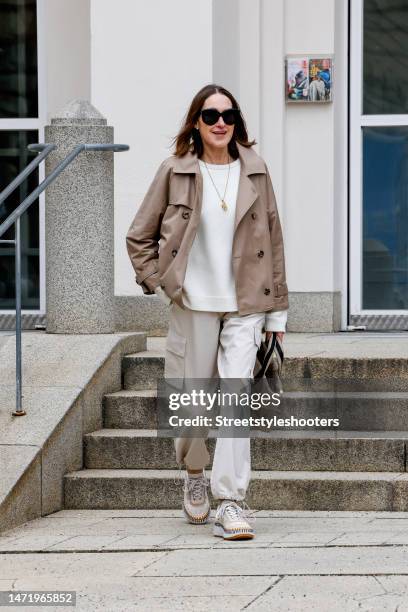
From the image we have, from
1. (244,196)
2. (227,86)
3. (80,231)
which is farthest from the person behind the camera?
(227,86)

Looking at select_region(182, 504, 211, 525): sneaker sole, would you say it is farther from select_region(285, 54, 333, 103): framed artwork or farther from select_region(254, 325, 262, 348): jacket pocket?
select_region(285, 54, 333, 103): framed artwork

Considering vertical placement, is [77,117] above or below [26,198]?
above

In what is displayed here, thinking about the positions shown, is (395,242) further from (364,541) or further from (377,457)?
(364,541)

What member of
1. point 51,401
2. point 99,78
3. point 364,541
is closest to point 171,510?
point 51,401

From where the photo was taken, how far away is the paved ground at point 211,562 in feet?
16.4

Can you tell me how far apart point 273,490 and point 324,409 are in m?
0.79

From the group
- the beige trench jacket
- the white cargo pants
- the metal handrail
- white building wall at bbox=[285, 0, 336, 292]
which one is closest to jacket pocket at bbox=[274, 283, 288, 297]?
the beige trench jacket

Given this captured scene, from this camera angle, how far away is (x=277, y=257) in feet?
20.8

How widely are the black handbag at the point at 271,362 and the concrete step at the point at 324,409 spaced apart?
1.03 metres

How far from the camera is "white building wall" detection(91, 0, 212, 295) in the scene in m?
9.62

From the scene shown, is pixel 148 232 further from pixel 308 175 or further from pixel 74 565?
pixel 308 175

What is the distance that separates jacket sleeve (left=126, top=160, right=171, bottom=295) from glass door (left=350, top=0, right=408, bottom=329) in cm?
446

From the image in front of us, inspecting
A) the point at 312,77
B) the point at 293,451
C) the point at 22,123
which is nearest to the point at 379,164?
the point at 312,77

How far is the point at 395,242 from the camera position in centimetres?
1062
